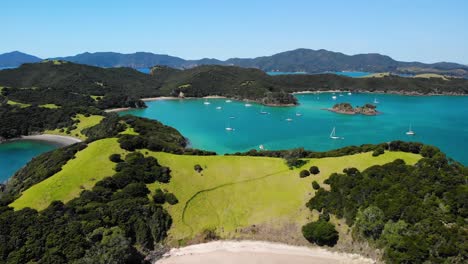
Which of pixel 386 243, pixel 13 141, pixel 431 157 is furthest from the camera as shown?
pixel 13 141

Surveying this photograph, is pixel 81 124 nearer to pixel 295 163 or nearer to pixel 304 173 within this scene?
pixel 295 163

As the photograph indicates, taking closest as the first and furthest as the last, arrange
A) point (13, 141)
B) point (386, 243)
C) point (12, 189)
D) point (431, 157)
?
1. point (386, 243)
2. point (431, 157)
3. point (12, 189)
4. point (13, 141)

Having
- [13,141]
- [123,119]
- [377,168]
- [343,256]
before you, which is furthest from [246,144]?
[13,141]

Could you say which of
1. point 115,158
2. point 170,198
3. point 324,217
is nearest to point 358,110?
point 324,217

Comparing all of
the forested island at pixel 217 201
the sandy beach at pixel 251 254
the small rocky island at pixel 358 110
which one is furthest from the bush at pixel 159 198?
the small rocky island at pixel 358 110

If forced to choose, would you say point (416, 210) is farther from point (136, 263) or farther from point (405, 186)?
point (136, 263)

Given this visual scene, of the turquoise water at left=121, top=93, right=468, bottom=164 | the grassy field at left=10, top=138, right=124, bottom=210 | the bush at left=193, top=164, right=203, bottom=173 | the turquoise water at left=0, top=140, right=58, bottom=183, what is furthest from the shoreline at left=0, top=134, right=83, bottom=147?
the bush at left=193, top=164, right=203, bottom=173
